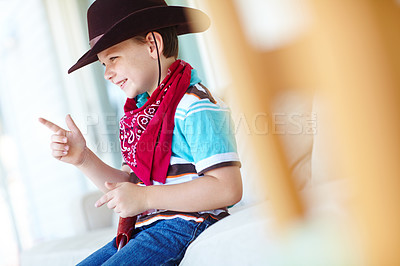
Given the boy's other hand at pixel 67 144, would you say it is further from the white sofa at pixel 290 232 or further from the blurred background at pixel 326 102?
the blurred background at pixel 326 102

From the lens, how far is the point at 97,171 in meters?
1.01

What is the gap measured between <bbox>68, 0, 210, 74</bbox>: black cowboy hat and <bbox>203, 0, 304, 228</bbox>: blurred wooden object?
1.96 ft

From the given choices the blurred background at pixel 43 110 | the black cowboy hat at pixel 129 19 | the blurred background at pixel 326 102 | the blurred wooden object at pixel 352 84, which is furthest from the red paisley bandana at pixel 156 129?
the blurred background at pixel 43 110

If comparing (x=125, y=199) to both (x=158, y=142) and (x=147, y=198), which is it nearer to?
(x=147, y=198)

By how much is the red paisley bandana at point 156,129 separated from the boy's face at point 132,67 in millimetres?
42

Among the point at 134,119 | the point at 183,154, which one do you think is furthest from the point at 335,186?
the point at 134,119

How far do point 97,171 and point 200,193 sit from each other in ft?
1.13

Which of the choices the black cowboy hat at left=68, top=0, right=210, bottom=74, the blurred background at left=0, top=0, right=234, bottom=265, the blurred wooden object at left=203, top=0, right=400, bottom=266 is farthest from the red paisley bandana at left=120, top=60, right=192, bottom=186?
the blurred background at left=0, top=0, right=234, bottom=265

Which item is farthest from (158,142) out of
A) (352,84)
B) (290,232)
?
(352,84)

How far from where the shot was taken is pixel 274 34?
1.20 ft

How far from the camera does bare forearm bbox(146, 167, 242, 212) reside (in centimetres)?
78

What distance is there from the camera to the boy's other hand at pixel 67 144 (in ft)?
3.11

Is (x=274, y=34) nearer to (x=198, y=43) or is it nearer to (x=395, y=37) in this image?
(x=395, y=37)

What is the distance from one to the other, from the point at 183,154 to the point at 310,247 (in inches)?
17.7
